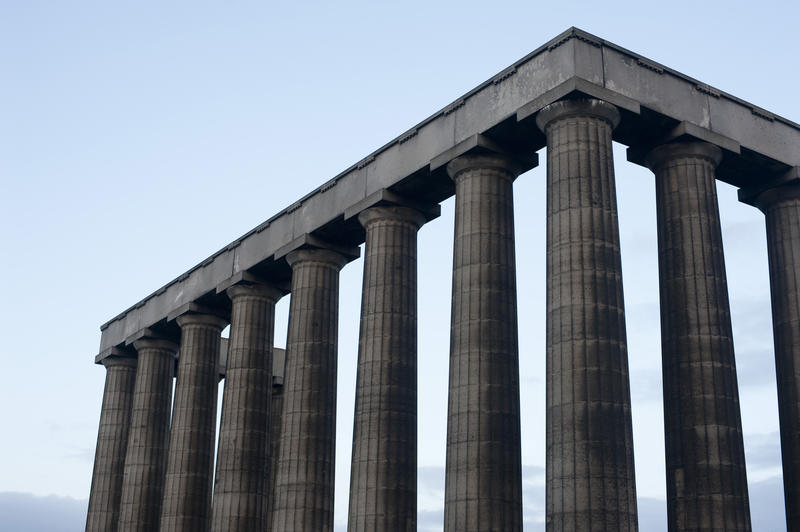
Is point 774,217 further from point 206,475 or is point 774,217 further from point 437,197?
point 206,475

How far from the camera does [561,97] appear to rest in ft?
170

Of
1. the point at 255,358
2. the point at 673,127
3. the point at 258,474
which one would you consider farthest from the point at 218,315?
the point at 673,127

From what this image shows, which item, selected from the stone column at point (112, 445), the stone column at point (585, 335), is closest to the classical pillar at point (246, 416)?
the stone column at point (112, 445)

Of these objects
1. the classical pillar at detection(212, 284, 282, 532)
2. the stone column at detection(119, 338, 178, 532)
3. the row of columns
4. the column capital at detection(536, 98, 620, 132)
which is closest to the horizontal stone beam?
the column capital at detection(536, 98, 620, 132)

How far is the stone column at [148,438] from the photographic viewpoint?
278ft

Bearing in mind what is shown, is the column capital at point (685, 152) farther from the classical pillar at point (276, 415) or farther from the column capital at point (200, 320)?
the column capital at point (200, 320)

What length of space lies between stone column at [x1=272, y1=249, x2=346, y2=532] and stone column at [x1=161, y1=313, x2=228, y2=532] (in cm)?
1464

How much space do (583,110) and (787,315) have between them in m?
17.0

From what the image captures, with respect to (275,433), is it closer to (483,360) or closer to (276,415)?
(276,415)

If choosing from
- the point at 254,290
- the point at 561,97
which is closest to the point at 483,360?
the point at 561,97

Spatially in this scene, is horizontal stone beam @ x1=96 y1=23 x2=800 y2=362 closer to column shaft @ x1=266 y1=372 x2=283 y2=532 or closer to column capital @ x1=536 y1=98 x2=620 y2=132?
column capital @ x1=536 y1=98 x2=620 y2=132

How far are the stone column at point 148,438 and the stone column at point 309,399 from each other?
901 inches

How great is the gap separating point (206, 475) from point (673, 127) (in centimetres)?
4356

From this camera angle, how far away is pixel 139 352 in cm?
9062
